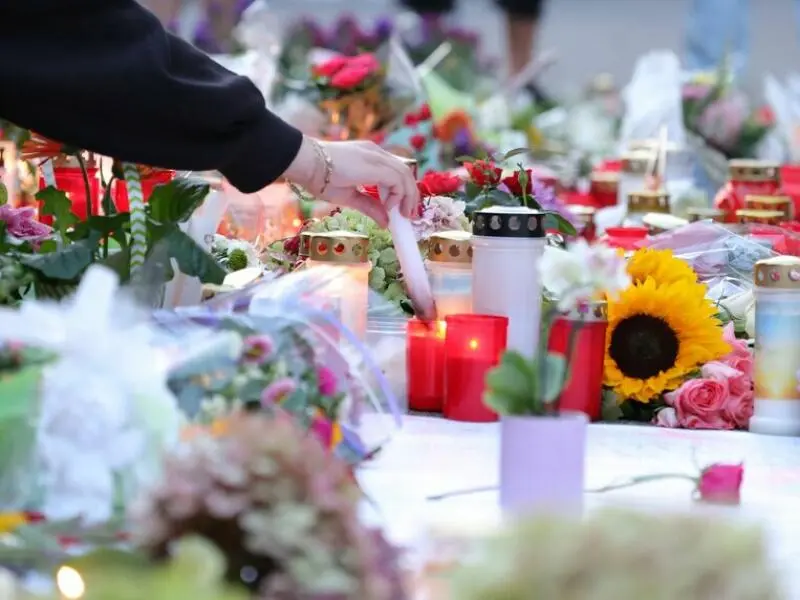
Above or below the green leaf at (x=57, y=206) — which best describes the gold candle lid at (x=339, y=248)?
below

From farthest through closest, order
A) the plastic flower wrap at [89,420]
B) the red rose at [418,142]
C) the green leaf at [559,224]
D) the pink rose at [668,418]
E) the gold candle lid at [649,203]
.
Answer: the red rose at [418,142]
the gold candle lid at [649,203]
the green leaf at [559,224]
the pink rose at [668,418]
the plastic flower wrap at [89,420]

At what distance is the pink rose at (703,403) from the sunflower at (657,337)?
39 millimetres

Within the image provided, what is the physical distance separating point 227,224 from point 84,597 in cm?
165

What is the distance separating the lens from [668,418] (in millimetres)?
1735

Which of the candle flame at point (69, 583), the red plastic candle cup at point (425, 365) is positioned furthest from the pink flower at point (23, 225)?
the candle flame at point (69, 583)

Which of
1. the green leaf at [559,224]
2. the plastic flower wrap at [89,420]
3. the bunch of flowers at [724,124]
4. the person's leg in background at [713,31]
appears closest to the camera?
the plastic flower wrap at [89,420]

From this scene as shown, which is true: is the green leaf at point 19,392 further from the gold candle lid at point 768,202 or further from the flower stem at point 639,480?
the gold candle lid at point 768,202

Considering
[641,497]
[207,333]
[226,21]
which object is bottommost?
[641,497]

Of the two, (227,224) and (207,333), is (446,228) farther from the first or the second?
(207,333)

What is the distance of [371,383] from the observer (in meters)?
1.27

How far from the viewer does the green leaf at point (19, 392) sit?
3.39ft

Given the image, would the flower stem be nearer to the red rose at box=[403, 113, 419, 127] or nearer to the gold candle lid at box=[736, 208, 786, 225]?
the gold candle lid at box=[736, 208, 786, 225]

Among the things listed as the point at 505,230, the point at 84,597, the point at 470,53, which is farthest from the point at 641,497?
the point at 470,53

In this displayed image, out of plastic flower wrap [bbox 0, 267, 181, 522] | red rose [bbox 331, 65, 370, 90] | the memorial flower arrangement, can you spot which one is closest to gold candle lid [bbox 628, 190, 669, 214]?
red rose [bbox 331, 65, 370, 90]
